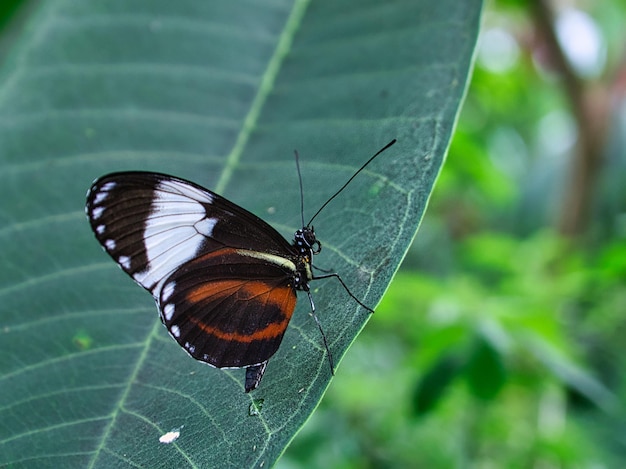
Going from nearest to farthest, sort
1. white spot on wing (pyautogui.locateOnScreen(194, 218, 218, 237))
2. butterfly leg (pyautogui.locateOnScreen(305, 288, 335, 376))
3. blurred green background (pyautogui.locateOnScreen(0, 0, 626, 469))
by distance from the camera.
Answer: butterfly leg (pyautogui.locateOnScreen(305, 288, 335, 376)) < white spot on wing (pyautogui.locateOnScreen(194, 218, 218, 237)) < blurred green background (pyautogui.locateOnScreen(0, 0, 626, 469))

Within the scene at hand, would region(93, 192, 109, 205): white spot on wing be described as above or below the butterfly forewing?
above

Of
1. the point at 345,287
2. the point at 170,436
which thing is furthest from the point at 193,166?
the point at 170,436

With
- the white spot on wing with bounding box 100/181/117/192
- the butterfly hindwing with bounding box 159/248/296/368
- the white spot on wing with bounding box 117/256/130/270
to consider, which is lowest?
the butterfly hindwing with bounding box 159/248/296/368

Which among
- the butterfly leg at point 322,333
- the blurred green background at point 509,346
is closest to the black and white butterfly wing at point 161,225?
the butterfly leg at point 322,333

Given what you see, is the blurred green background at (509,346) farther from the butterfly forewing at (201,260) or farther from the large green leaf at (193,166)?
the butterfly forewing at (201,260)

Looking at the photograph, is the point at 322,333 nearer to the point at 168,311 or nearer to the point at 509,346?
the point at 168,311

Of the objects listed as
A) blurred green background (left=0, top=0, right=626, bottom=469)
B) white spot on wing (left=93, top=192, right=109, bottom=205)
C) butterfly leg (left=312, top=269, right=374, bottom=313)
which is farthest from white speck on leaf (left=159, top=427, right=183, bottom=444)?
blurred green background (left=0, top=0, right=626, bottom=469)

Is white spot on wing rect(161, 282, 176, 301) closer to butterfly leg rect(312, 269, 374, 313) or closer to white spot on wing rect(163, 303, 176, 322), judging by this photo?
white spot on wing rect(163, 303, 176, 322)

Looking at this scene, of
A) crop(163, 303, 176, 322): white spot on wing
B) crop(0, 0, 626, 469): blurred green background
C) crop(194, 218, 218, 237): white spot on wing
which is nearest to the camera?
crop(163, 303, 176, 322): white spot on wing

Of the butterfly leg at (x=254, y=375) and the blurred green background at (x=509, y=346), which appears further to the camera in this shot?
the blurred green background at (x=509, y=346)
